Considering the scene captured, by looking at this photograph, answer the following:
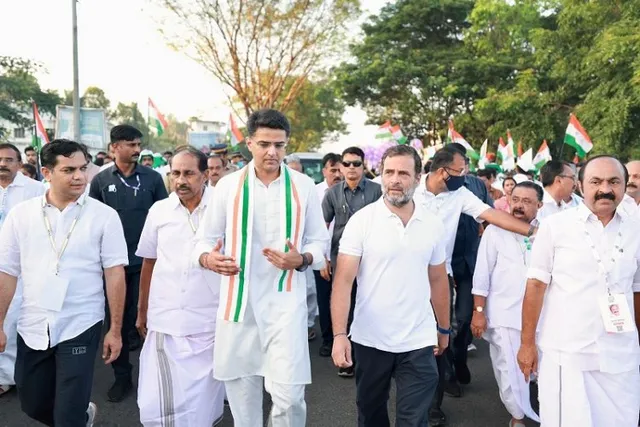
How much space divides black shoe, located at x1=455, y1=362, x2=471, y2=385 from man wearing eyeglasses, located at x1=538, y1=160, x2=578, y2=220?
4.89ft

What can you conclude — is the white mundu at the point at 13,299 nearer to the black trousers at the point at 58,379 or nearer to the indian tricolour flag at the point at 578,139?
the black trousers at the point at 58,379

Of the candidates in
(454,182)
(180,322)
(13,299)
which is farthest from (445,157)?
(13,299)

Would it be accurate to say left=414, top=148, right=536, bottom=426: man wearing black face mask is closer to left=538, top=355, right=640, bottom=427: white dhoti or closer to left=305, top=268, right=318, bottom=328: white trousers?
left=538, top=355, right=640, bottom=427: white dhoti

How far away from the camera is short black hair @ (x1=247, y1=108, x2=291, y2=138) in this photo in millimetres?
Result: 3150

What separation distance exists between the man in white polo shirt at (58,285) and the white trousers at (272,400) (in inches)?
31.5

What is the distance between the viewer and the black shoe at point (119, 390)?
178 inches

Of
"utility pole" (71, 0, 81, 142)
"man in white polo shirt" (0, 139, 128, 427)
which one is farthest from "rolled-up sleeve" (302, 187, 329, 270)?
"utility pole" (71, 0, 81, 142)

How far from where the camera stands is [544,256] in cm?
310

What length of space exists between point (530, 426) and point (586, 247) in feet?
5.82

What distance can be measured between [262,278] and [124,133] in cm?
268

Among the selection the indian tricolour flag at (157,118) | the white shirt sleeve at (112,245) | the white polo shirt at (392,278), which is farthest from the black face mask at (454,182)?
the indian tricolour flag at (157,118)

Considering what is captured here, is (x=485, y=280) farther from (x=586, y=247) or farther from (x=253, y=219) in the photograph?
(x=253, y=219)

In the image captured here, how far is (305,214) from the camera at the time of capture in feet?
10.7

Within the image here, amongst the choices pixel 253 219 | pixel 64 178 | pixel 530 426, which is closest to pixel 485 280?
pixel 530 426
